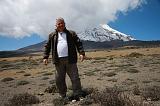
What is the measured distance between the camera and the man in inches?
394

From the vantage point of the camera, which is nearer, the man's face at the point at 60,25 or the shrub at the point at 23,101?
the man's face at the point at 60,25

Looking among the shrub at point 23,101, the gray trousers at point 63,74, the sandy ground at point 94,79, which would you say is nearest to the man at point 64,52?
the gray trousers at point 63,74

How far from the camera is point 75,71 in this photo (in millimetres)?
10148

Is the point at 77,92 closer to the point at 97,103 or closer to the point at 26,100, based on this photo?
the point at 97,103

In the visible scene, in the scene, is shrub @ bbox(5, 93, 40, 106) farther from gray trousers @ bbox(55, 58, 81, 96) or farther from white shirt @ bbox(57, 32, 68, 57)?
white shirt @ bbox(57, 32, 68, 57)

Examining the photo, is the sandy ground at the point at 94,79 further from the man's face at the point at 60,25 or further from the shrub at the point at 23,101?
the man's face at the point at 60,25

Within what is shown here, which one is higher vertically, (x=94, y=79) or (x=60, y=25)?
(x=60, y=25)

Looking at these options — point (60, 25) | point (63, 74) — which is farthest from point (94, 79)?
point (60, 25)

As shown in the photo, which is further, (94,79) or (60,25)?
(94,79)

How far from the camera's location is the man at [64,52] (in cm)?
1001

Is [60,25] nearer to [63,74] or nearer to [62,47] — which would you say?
[62,47]

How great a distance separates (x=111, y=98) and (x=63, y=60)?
2.03 m

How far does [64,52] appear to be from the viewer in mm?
10008

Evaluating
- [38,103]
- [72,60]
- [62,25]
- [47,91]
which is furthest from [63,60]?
[47,91]
